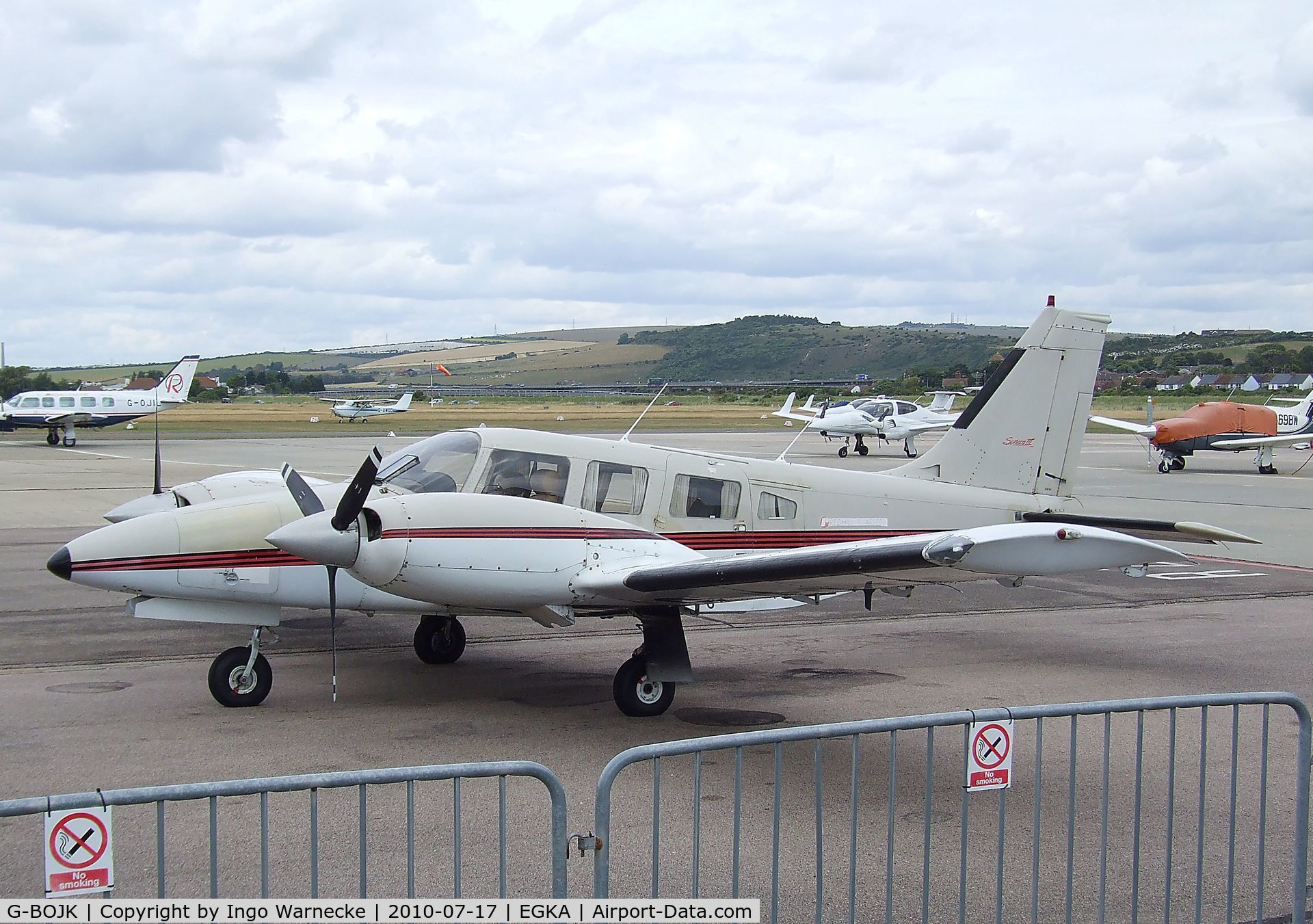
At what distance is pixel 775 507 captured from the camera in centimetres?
1056

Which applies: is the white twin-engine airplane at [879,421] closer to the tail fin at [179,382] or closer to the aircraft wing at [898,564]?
the tail fin at [179,382]

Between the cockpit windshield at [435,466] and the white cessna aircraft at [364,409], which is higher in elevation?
the cockpit windshield at [435,466]

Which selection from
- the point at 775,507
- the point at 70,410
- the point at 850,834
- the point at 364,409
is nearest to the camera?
the point at 850,834

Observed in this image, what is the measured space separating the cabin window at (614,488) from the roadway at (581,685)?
1.66 metres

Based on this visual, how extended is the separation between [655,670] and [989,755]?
4.63 m

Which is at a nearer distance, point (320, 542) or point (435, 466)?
point (320, 542)

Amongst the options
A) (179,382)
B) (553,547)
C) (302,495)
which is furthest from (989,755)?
(179,382)

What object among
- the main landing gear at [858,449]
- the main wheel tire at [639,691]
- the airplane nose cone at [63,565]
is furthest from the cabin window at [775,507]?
the main landing gear at [858,449]

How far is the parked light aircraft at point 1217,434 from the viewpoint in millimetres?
37531

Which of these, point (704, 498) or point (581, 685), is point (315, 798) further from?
point (704, 498)

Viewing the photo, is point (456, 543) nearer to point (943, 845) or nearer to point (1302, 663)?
point (943, 845)

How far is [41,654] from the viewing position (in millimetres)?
11211

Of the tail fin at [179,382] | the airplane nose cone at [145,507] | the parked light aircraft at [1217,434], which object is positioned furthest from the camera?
the tail fin at [179,382]

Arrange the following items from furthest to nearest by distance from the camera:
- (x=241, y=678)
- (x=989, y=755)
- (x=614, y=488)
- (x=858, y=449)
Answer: (x=858, y=449) < (x=614, y=488) < (x=241, y=678) < (x=989, y=755)
